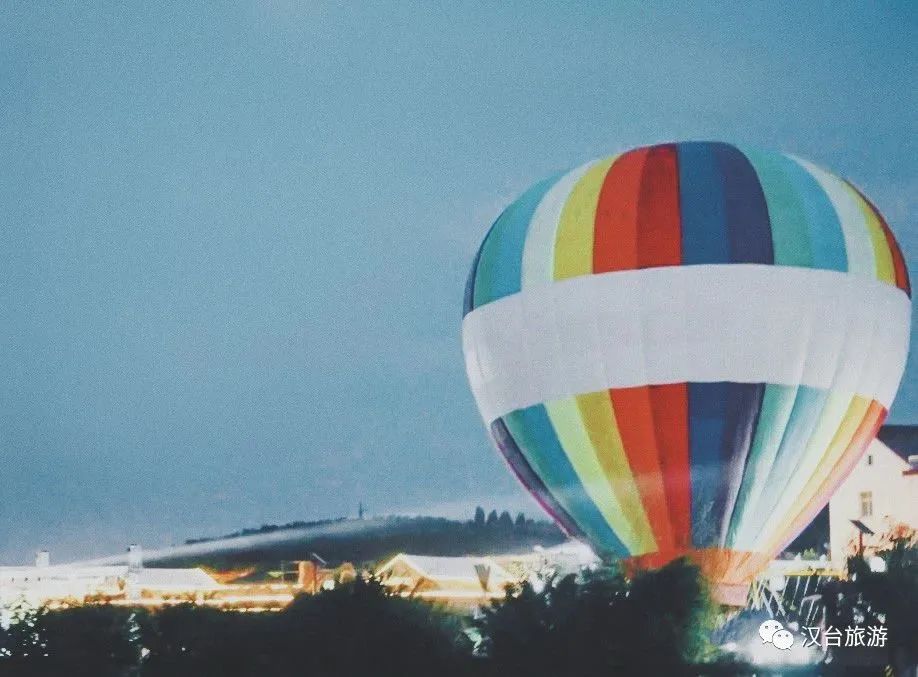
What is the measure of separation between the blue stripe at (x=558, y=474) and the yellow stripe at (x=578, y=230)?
276 cm

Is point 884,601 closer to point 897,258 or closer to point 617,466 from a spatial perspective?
point 897,258

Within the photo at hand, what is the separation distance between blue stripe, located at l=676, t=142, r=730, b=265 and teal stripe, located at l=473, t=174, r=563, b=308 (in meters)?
3.18

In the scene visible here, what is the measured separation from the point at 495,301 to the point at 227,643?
1291 centimetres

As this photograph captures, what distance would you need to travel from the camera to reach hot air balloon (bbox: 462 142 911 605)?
33.3m

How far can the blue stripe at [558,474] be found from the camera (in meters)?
34.3

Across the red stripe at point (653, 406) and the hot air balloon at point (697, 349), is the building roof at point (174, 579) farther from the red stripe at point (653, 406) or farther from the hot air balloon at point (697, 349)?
the red stripe at point (653, 406)

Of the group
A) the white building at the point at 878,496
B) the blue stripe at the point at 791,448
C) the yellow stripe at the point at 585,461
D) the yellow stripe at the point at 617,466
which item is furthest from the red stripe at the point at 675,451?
the white building at the point at 878,496

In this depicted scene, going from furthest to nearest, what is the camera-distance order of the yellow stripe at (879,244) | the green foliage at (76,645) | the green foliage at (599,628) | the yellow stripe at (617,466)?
the yellow stripe at (879,244)
the yellow stripe at (617,466)
the green foliage at (76,645)
the green foliage at (599,628)

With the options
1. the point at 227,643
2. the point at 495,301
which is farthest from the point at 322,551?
the point at 227,643

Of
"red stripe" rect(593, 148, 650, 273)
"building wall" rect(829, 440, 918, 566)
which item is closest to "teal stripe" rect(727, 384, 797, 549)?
"red stripe" rect(593, 148, 650, 273)

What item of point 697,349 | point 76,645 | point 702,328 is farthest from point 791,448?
point 76,645

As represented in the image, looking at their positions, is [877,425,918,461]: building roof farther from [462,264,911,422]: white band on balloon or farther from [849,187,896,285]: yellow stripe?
[462,264,911,422]: white band on balloon

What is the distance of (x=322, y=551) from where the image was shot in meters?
110

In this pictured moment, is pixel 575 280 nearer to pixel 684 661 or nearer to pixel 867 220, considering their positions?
pixel 867 220
